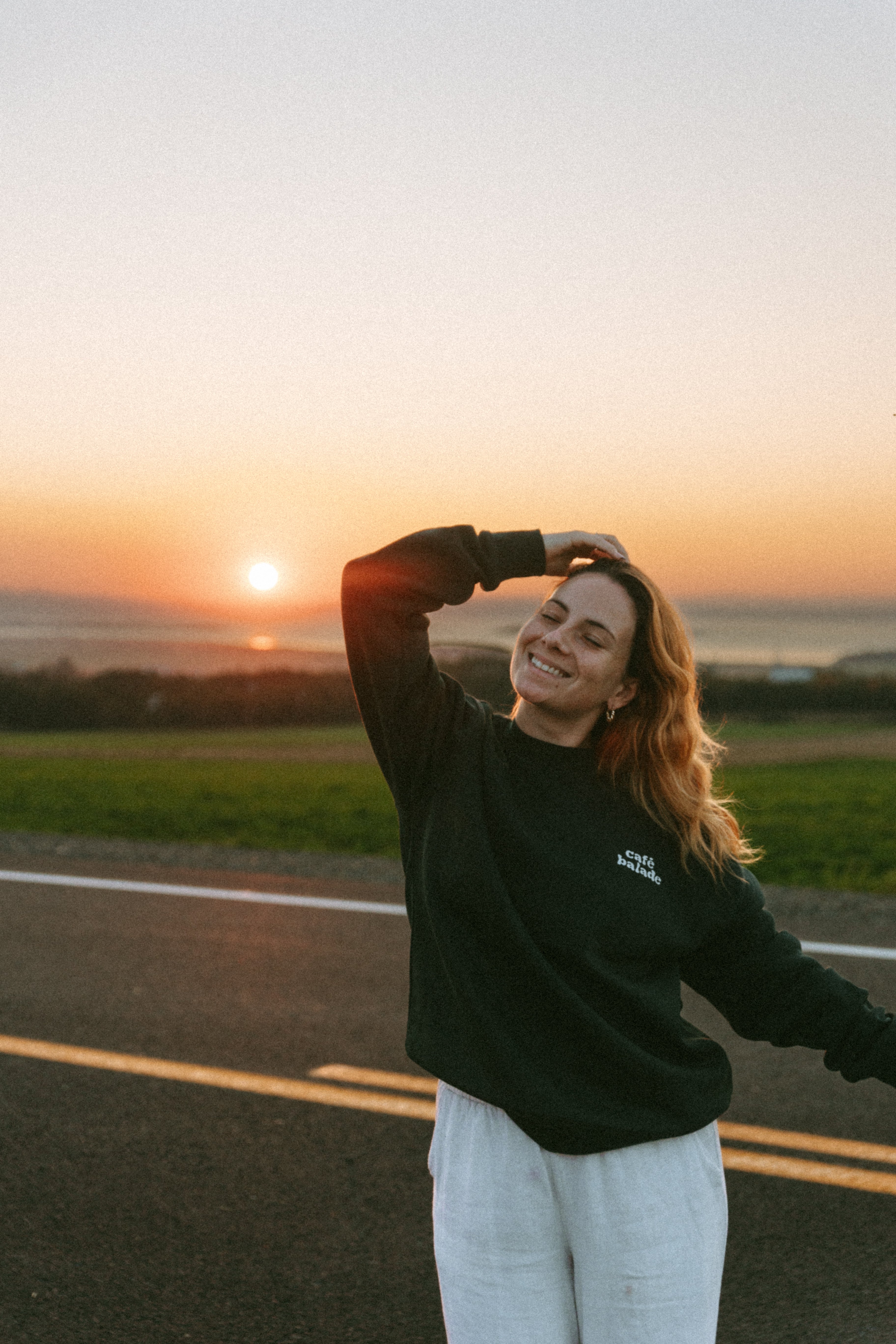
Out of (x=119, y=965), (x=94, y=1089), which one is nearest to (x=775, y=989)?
(x=94, y=1089)

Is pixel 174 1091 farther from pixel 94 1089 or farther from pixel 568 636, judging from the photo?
pixel 568 636

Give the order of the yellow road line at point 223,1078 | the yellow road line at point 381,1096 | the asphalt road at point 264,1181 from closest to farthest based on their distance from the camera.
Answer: the asphalt road at point 264,1181 < the yellow road line at point 381,1096 < the yellow road line at point 223,1078

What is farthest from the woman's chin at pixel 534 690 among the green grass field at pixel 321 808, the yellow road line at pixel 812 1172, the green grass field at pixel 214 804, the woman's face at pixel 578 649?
the green grass field at pixel 214 804

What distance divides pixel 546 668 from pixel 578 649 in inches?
2.8

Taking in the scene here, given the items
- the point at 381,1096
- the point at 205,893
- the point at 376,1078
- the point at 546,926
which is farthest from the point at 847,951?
the point at 546,926

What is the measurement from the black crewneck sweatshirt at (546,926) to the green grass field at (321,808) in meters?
8.34

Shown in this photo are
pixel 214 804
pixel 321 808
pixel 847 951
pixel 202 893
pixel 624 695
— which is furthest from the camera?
pixel 214 804

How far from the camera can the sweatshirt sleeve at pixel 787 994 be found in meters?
2.51

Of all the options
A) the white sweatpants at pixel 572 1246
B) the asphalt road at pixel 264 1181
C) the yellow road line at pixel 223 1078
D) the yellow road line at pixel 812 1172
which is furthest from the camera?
the yellow road line at pixel 223 1078

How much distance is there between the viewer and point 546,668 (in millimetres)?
2527

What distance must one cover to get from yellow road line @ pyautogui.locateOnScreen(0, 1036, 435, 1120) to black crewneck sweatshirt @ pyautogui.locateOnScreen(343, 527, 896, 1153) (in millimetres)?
3068

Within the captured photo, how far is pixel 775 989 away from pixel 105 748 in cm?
2248

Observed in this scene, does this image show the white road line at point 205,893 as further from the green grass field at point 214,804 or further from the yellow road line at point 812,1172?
the yellow road line at point 812,1172

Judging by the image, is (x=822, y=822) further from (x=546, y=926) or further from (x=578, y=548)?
(x=546, y=926)
